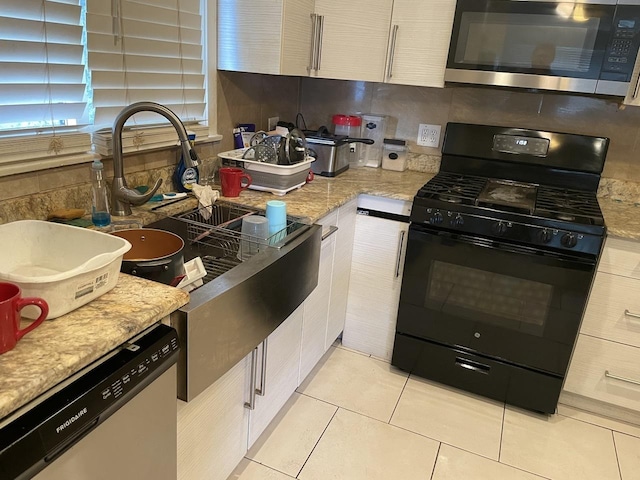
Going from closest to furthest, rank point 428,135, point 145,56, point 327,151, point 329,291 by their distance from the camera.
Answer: point 145,56 < point 329,291 < point 327,151 < point 428,135

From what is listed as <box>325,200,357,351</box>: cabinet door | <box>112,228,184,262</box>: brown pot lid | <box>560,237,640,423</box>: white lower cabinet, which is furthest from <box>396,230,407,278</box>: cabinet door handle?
<box>112,228,184,262</box>: brown pot lid

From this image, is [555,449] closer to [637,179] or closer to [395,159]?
[637,179]

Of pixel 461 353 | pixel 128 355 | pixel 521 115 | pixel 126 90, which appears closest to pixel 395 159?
pixel 521 115

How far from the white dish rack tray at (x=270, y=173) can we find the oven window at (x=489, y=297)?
2.40ft

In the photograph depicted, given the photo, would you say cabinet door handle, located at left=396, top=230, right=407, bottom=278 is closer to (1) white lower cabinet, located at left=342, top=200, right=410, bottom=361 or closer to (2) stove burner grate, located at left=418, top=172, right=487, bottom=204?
(1) white lower cabinet, located at left=342, top=200, right=410, bottom=361

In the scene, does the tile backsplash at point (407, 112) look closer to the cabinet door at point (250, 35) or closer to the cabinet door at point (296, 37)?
the cabinet door at point (250, 35)

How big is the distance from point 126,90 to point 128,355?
110cm

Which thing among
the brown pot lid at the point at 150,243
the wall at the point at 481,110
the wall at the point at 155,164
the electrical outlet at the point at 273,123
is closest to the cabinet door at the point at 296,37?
the wall at the point at 155,164

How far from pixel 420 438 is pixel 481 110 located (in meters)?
1.65

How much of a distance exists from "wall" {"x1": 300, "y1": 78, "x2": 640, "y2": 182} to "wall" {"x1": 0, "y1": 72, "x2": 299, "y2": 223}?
238 millimetres

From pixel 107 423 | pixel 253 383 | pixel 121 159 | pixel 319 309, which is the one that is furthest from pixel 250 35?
pixel 107 423

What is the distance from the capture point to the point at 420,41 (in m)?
2.20

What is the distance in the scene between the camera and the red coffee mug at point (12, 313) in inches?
32.5

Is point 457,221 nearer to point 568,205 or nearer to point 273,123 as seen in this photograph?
point 568,205
